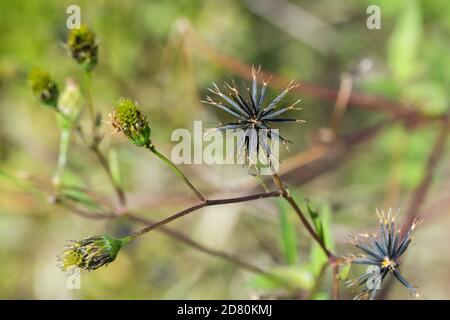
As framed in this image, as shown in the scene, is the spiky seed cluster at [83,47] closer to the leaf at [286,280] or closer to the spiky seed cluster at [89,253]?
the spiky seed cluster at [89,253]

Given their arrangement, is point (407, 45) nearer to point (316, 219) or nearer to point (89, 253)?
point (316, 219)

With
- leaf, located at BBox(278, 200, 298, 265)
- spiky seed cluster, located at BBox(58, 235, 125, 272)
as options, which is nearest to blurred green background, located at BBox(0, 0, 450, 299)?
leaf, located at BBox(278, 200, 298, 265)

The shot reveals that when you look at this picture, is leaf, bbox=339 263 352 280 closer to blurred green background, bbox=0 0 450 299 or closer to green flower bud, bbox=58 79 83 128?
green flower bud, bbox=58 79 83 128

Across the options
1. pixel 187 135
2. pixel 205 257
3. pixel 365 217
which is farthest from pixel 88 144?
pixel 365 217

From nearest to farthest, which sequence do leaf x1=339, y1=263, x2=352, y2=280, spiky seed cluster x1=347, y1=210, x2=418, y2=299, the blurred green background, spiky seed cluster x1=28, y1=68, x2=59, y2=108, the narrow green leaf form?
1. spiky seed cluster x1=347, y1=210, x2=418, y2=299
2. leaf x1=339, y1=263, x2=352, y2=280
3. spiky seed cluster x1=28, y1=68, x2=59, y2=108
4. the narrow green leaf
5. the blurred green background

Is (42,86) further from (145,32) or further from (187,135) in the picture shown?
(145,32)

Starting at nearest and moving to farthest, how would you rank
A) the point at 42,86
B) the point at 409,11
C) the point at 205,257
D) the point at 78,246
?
the point at 78,246 → the point at 42,86 → the point at 409,11 → the point at 205,257
